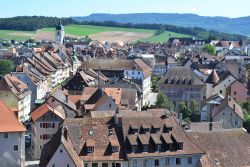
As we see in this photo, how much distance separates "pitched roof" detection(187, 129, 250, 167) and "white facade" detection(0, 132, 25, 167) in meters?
18.6

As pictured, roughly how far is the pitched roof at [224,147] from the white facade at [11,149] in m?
18.6

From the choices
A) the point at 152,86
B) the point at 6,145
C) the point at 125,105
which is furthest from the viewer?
the point at 152,86

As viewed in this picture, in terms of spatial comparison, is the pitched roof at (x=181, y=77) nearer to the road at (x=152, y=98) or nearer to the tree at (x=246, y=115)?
the road at (x=152, y=98)

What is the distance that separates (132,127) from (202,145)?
27.5ft

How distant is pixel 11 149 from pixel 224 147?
23.3 metres

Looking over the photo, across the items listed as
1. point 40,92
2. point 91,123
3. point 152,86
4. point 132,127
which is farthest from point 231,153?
point 152,86

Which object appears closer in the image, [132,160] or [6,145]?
[132,160]

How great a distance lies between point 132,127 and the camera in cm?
5569

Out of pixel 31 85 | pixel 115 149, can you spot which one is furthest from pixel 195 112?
pixel 115 149

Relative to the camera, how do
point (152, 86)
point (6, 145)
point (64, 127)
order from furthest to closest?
point (152, 86) → point (6, 145) → point (64, 127)

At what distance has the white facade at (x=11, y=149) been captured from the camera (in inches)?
2270

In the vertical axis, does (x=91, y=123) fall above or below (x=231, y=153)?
above

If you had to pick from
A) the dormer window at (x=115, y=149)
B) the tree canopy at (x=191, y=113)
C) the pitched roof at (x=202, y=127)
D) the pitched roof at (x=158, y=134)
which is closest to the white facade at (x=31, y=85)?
the tree canopy at (x=191, y=113)

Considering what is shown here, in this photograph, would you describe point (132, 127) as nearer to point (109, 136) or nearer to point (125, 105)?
point (109, 136)
